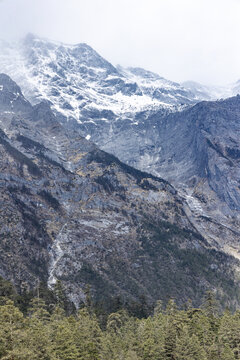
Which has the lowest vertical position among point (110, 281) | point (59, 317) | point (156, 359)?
point (110, 281)

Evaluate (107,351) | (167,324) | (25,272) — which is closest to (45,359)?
(107,351)

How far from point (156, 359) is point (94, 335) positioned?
717 inches

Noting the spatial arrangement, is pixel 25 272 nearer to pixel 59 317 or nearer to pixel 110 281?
pixel 110 281

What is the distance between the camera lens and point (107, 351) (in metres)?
86.2

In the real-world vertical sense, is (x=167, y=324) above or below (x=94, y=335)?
above

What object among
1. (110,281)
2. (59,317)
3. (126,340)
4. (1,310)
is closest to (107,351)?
(126,340)

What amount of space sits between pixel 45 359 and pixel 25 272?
4424 inches

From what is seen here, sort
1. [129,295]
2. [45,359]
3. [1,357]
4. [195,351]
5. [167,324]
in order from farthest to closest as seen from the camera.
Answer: [129,295]
[167,324]
[195,351]
[45,359]
[1,357]

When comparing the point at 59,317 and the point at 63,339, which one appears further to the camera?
the point at 59,317

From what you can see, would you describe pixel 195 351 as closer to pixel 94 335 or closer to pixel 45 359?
pixel 94 335

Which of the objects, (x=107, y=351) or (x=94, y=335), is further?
(x=94, y=335)

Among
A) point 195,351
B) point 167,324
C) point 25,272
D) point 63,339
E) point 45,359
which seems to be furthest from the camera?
point 25,272

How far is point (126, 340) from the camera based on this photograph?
95.2 meters

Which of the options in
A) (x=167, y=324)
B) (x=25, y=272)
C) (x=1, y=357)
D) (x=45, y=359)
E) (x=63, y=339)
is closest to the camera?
(x=1, y=357)
